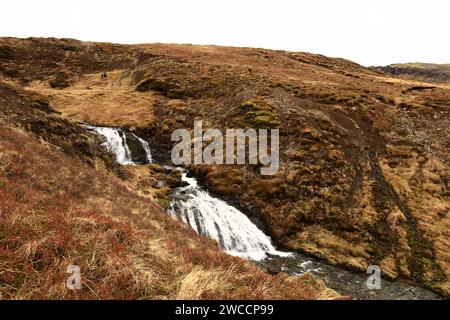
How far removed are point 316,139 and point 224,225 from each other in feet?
46.9

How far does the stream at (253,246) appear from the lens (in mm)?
22000

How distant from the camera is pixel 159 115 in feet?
150

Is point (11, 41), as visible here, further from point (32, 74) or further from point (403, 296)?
point (403, 296)

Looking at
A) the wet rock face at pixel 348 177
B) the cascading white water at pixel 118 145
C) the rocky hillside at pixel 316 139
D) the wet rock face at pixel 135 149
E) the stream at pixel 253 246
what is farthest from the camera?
the wet rock face at pixel 135 149

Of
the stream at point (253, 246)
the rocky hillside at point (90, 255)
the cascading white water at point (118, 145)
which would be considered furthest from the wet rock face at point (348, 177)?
the rocky hillside at point (90, 255)

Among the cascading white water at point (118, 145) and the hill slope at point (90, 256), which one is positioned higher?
the hill slope at point (90, 256)

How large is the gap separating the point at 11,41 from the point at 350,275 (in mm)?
73755

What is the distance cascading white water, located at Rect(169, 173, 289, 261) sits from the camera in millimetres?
24938

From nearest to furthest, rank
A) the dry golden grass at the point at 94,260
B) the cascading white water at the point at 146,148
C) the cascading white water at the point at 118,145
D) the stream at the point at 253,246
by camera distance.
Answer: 1. the dry golden grass at the point at 94,260
2. the stream at the point at 253,246
3. the cascading white water at the point at 118,145
4. the cascading white water at the point at 146,148

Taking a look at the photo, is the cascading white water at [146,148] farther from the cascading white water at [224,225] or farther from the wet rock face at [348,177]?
the cascading white water at [224,225]

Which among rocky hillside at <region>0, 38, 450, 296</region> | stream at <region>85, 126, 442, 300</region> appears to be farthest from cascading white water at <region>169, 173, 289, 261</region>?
rocky hillside at <region>0, 38, 450, 296</region>

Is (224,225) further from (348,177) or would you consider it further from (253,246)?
(348,177)

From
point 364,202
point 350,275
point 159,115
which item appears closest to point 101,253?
point 350,275

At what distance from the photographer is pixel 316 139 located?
116 feet
